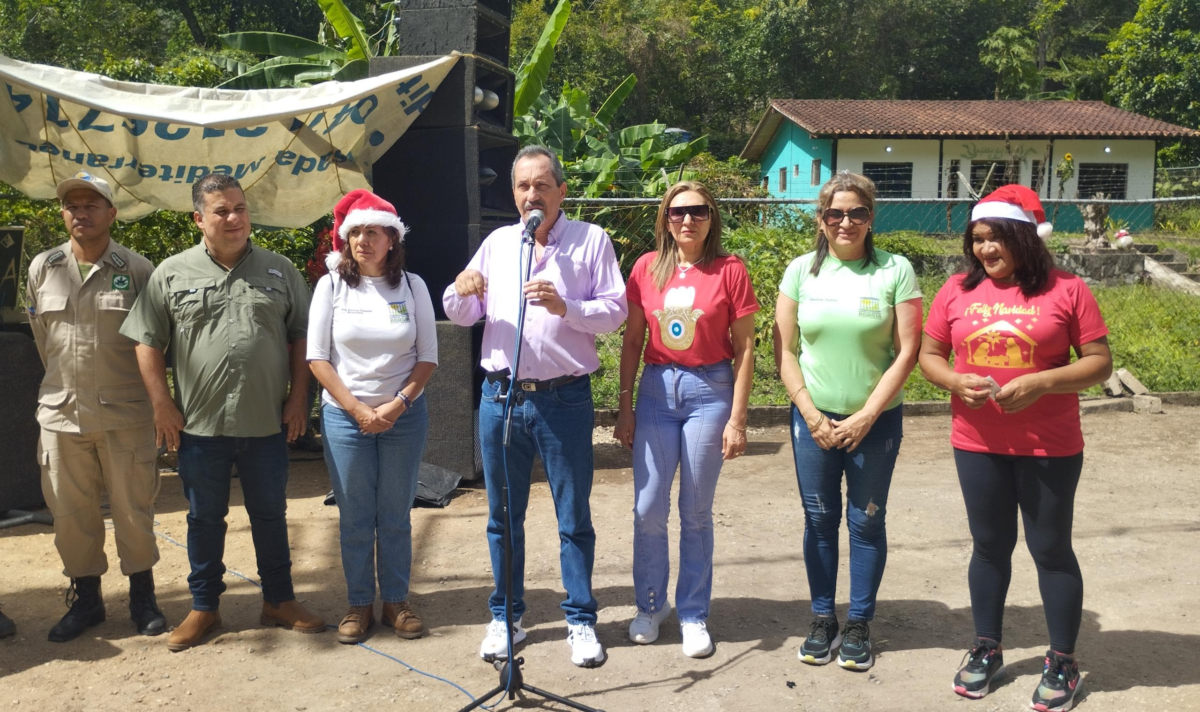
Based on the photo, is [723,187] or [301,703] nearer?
[301,703]

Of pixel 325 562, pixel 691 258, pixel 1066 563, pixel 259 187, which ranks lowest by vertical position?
pixel 325 562

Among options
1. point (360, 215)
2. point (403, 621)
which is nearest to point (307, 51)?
point (360, 215)

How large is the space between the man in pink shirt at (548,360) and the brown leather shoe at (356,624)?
599mm

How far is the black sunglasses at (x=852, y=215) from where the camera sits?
3.90 m

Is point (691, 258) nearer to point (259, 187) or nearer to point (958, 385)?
point (958, 385)

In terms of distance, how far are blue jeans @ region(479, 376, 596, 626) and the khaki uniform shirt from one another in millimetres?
1652

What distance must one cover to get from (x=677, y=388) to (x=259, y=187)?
4.04 meters

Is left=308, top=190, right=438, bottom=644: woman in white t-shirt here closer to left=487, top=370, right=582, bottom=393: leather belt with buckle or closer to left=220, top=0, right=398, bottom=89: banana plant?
left=487, top=370, right=582, bottom=393: leather belt with buckle

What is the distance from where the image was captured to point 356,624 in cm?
434

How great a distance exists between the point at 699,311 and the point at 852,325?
60 cm

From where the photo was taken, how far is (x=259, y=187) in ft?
22.5

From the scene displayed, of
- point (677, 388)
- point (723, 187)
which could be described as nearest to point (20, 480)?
point (677, 388)

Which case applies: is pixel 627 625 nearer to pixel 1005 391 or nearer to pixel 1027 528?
pixel 1027 528

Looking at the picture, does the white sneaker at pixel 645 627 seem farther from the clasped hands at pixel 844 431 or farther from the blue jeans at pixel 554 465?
the clasped hands at pixel 844 431
